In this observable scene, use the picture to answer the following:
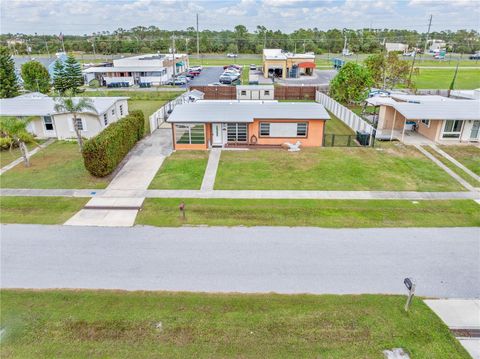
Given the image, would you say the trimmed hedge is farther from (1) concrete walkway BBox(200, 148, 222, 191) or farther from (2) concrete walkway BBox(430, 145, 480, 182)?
(2) concrete walkway BBox(430, 145, 480, 182)

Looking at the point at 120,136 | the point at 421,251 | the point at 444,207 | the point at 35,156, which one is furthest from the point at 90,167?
the point at 444,207

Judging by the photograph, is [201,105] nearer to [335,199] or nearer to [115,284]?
[335,199]

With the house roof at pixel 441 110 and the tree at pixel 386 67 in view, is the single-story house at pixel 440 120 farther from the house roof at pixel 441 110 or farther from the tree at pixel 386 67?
the tree at pixel 386 67

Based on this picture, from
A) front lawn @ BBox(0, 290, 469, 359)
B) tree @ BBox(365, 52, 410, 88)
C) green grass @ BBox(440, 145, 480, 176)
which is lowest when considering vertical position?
front lawn @ BBox(0, 290, 469, 359)

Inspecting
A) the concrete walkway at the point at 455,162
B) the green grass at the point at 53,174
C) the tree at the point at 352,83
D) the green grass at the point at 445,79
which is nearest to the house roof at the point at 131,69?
the tree at the point at 352,83

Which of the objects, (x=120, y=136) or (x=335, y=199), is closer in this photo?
(x=335, y=199)

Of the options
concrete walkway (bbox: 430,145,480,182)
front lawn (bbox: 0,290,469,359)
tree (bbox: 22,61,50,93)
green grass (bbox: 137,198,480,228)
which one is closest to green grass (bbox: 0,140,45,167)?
green grass (bbox: 137,198,480,228)
